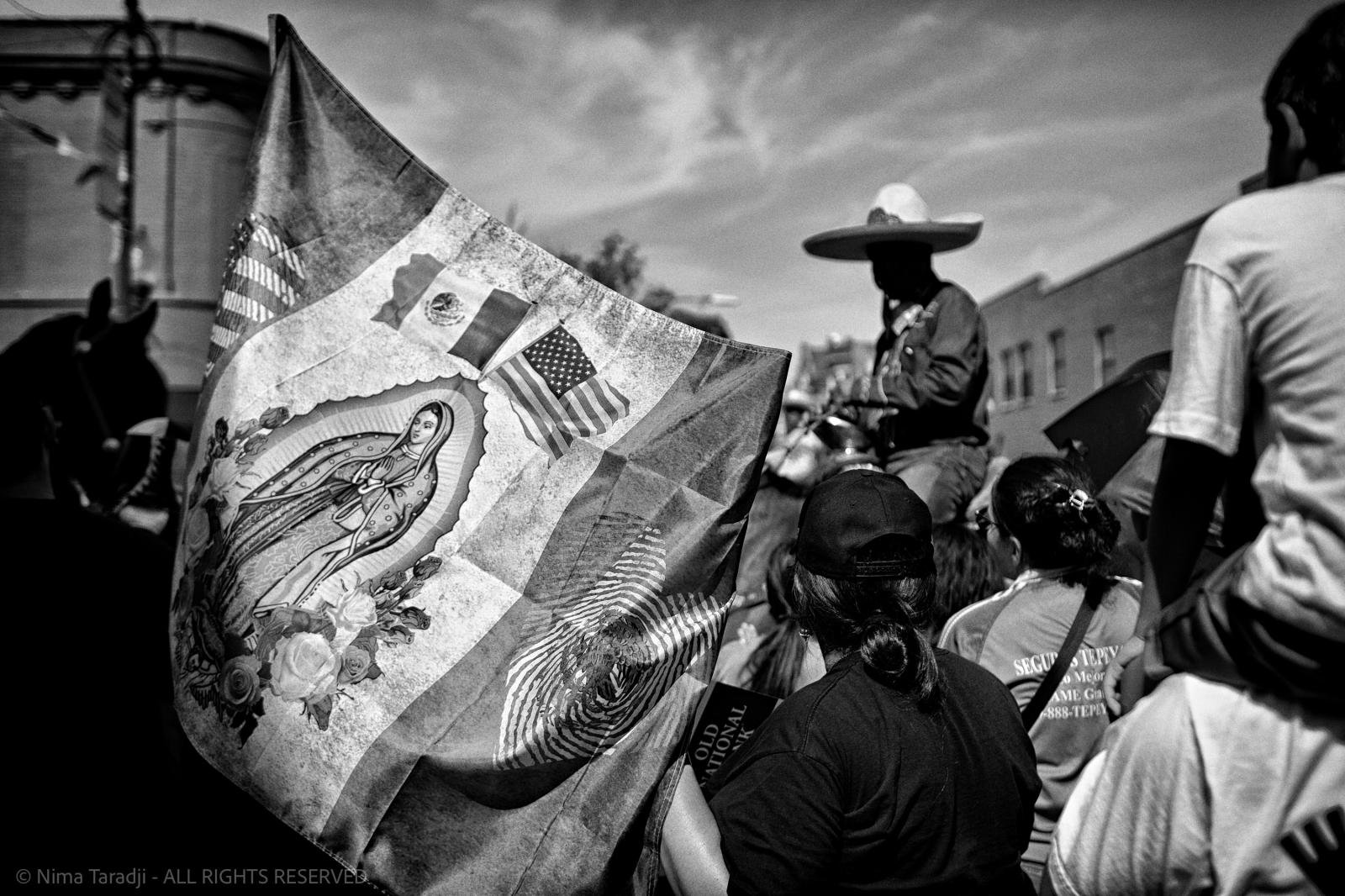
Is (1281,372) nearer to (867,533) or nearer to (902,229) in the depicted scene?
(867,533)

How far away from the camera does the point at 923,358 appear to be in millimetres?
4816

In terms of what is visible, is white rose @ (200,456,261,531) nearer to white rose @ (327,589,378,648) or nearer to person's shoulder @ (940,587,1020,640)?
white rose @ (327,589,378,648)

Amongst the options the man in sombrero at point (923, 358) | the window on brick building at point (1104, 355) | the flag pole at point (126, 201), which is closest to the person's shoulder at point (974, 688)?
the man in sombrero at point (923, 358)

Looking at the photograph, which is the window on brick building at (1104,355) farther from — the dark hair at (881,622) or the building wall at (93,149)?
the dark hair at (881,622)

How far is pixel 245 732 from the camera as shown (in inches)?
90.1

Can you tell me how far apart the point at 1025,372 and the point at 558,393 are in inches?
1305

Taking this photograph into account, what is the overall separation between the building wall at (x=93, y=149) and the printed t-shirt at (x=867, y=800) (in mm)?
24949

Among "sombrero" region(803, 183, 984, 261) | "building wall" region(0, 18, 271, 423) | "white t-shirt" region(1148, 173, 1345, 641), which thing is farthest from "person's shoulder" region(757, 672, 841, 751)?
"building wall" region(0, 18, 271, 423)

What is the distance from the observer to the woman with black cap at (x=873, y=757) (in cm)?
188

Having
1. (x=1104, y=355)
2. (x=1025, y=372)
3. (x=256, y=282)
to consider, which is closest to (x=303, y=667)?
(x=256, y=282)

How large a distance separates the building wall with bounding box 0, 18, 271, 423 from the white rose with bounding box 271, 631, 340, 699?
79.2 ft

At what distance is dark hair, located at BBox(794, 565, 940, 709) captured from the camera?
2.03m

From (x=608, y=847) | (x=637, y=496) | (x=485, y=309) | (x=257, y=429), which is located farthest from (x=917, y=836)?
(x=257, y=429)

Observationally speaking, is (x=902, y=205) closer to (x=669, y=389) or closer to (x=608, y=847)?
(x=669, y=389)
